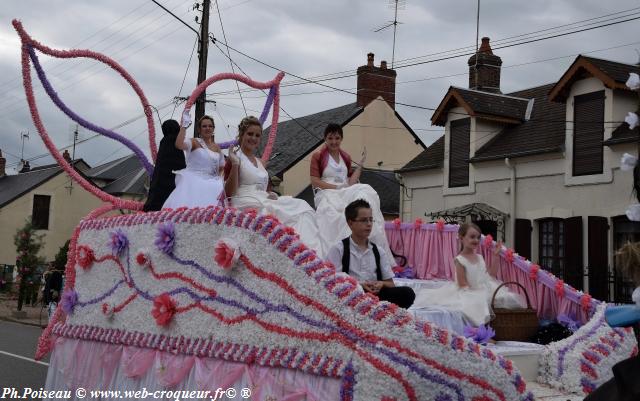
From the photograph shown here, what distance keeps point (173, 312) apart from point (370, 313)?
6.33 ft

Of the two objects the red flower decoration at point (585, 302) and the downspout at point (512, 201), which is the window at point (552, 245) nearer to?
the downspout at point (512, 201)

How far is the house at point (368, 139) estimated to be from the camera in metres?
27.2

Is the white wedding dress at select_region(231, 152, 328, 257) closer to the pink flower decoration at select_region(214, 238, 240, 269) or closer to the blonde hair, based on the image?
the pink flower decoration at select_region(214, 238, 240, 269)

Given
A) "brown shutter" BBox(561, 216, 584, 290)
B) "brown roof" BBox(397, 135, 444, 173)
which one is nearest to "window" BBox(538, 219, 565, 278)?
"brown shutter" BBox(561, 216, 584, 290)

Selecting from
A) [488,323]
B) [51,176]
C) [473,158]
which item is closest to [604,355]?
[488,323]

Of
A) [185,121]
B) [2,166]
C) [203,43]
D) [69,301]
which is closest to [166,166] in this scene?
[185,121]

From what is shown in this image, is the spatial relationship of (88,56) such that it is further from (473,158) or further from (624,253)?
(473,158)

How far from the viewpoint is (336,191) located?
7.50 meters

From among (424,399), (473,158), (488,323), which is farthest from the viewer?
(473,158)

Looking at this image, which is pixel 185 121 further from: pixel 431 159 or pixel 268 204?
pixel 431 159

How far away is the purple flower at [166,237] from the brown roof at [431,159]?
15.9m

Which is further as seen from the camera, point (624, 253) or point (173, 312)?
point (173, 312)

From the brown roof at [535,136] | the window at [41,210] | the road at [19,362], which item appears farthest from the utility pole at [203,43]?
the window at [41,210]

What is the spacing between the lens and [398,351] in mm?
4102
